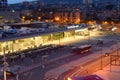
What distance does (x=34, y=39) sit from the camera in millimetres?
33781

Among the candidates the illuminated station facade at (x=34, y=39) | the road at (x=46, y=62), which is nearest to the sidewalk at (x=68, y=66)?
the road at (x=46, y=62)

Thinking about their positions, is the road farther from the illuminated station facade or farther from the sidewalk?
the illuminated station facade

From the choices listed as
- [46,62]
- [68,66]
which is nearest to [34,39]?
[46,62]

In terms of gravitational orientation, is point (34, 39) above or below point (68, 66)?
above

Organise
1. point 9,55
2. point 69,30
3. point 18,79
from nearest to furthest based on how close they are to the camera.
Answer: point 18,79 → point 9,55 → point 69,30

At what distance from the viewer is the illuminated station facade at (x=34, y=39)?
3000cm

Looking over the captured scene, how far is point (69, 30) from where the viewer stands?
4091 centimetres

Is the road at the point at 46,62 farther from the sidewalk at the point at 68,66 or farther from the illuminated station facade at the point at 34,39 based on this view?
the illuminated station facade at the point at 34,39

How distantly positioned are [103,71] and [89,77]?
543 centimetres

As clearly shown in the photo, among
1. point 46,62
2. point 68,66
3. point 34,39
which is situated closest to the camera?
point 68,66

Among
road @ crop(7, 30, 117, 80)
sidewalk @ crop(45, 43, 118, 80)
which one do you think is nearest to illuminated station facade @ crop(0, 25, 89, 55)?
road @ crop(7, 30, 117, 80)

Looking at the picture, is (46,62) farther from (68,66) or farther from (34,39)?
(34,39)

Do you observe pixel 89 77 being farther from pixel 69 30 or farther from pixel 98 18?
pixel 98 18

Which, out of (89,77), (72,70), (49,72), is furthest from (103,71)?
(89,77)
